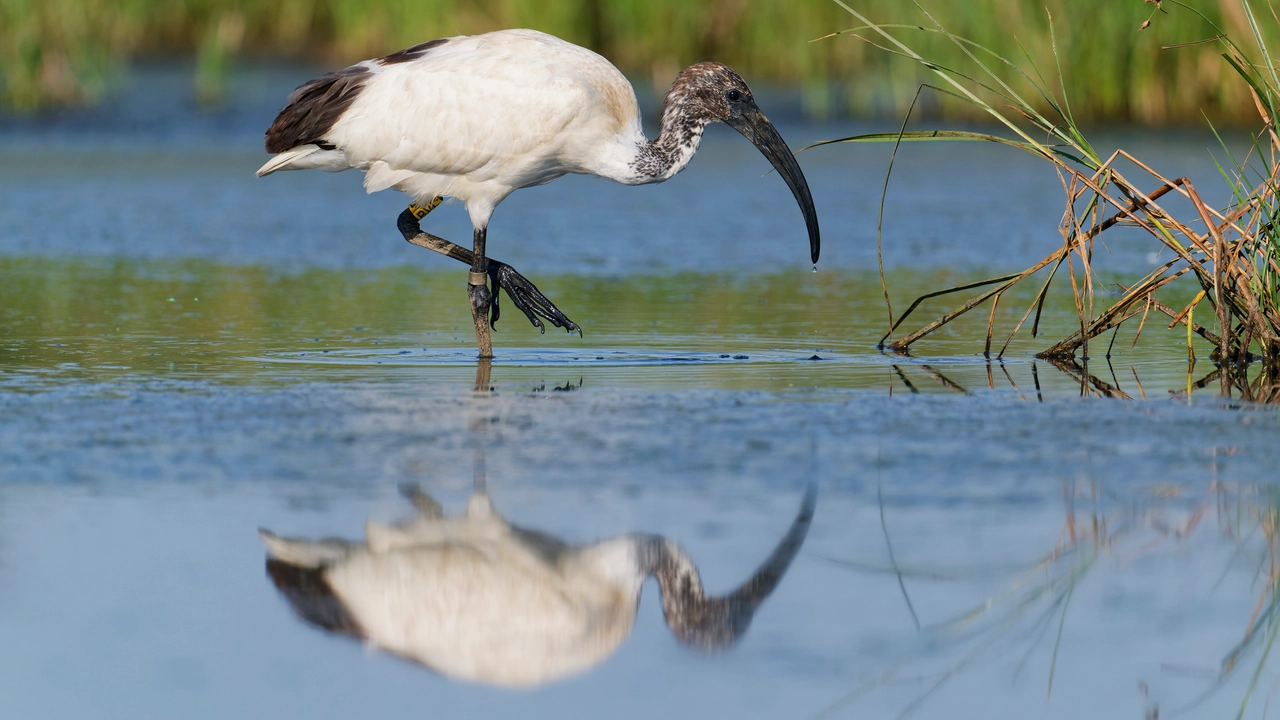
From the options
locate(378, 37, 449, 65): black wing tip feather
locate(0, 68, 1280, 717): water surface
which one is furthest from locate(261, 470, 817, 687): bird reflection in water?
locate(378, 37, 449, 65): black wing tip feather

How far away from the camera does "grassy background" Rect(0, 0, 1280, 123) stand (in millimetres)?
14344

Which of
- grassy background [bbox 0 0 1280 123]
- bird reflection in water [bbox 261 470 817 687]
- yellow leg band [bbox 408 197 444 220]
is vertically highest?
grassy background [bbox 0 0 1280 123]

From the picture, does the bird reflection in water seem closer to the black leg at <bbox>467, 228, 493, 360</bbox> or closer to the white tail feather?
the black leg at <bbox>467, 228, 493, 360</bbox>

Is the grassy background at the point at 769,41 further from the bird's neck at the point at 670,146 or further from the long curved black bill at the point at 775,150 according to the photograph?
the bird's neck at the point at 670,146

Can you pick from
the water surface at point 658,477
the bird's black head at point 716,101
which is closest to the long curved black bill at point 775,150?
the bird's black head at point 716,101

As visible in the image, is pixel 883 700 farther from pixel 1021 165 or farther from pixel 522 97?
pixel 1021 165

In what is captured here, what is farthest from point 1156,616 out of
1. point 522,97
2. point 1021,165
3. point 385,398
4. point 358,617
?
point 1021,165

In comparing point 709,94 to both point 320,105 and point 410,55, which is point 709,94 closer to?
point 410,55

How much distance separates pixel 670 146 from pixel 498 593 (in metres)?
4.01

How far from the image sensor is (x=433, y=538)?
3.97m

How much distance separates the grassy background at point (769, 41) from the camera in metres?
14.3

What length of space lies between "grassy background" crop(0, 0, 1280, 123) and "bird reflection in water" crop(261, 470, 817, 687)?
10771mm

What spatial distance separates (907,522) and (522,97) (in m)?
3.41

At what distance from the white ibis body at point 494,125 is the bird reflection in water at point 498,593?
9.95ft
